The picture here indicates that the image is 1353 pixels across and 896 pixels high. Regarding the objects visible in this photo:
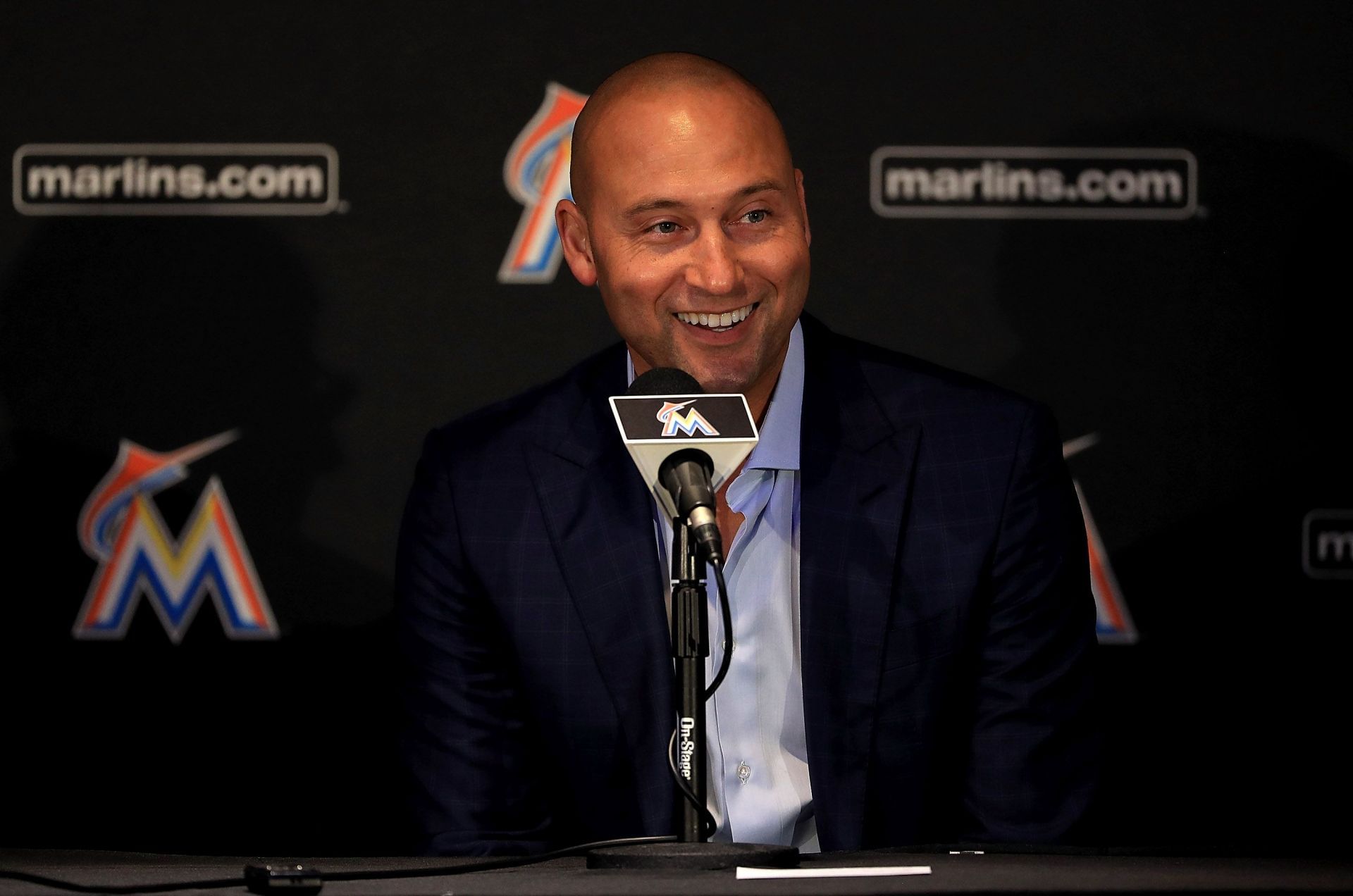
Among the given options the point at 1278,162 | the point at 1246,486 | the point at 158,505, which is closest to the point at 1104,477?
the point at 1246,486

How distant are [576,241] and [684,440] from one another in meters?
1.03

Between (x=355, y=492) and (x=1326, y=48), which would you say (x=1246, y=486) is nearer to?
(x=1326, y=48)

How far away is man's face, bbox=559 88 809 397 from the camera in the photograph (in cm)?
225

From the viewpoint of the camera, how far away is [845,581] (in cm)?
225

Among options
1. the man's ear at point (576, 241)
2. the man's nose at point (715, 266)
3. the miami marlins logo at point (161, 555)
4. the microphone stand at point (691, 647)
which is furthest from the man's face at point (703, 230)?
the miami marlins logo at point (161, 555)

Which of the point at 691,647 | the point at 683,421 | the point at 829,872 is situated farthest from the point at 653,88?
the point at 829,872

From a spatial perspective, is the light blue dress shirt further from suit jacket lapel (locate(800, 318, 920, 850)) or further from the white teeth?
the white teeth

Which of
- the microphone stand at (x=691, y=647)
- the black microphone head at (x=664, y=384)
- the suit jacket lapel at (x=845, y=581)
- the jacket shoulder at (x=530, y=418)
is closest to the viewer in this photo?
the microphone stand at (x=691, y=647)

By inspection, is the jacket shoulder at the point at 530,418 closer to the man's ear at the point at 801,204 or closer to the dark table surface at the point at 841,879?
the man's ear at the point at 801,204

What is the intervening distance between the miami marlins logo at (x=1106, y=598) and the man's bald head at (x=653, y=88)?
39.4 inches

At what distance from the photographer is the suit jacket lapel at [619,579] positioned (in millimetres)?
2242

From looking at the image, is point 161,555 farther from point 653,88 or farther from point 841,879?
point 841,879

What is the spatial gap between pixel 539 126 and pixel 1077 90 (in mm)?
965

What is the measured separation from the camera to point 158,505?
117 inches
